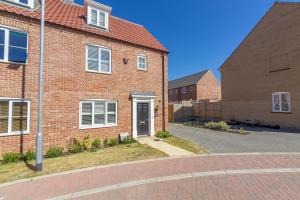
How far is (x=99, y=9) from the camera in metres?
12.6

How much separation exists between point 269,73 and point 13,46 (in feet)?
72.6

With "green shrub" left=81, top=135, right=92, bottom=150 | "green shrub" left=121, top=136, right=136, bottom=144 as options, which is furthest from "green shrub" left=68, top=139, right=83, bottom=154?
"green shrub" left=121, top=136, right=136, bottom=144

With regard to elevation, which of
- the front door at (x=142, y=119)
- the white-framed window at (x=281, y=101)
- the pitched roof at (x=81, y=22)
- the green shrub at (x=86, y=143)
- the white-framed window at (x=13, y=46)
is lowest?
the green shrub at (x=86, y=143)

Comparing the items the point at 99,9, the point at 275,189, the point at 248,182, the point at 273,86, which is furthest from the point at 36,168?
the point at 273,86

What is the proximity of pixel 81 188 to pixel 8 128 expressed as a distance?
5.49 meters

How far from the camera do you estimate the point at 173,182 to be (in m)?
6.04

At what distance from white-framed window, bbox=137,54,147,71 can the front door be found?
2716 mm

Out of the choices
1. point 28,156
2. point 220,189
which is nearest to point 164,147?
point 220,189

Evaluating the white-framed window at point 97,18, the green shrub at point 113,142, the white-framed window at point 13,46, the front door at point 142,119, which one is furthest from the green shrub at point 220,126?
the white-framed window at point 13,46

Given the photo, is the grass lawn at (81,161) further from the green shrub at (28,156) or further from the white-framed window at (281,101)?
the white-framed window at (281,101)

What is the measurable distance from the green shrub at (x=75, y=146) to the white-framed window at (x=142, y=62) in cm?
654

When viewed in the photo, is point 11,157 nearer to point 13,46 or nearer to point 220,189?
point 13,46

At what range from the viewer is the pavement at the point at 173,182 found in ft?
17.1

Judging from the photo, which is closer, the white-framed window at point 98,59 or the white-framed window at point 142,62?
the white-framed window at point 98,59
